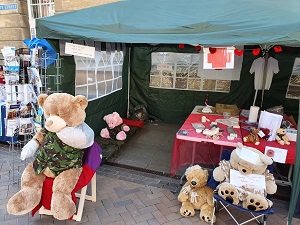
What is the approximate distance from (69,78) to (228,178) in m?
3.02

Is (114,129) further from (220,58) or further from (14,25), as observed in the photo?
(14,25)

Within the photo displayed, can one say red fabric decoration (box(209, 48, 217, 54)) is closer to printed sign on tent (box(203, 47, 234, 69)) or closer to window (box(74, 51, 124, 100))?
printed sign on tent (box(203, 47, 234, 69))

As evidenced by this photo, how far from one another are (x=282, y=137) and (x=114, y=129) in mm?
3462

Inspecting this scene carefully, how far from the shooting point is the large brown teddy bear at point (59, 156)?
8.07 feet

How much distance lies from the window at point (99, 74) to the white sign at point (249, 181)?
3.09m

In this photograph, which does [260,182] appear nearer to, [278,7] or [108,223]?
[108,223]

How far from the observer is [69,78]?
4031 millimetres

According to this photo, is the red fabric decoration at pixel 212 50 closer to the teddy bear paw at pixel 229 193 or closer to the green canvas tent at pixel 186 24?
the green canvas tent at pixel 186 24

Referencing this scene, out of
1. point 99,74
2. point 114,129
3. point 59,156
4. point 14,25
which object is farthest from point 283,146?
point 14,25

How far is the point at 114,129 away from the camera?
536 cm

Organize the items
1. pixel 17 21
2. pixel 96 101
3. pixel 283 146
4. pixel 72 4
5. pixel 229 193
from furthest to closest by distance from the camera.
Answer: pixel 17 21, pixel 72 4, pixel 96 101, pixel 283 146, pixel 229 193

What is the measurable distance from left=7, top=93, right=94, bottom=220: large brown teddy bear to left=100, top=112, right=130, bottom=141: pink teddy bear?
2.47 meters

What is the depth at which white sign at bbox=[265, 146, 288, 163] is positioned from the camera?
2.88m

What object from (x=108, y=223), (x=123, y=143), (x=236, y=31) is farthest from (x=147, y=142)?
(x=236, y=31)
